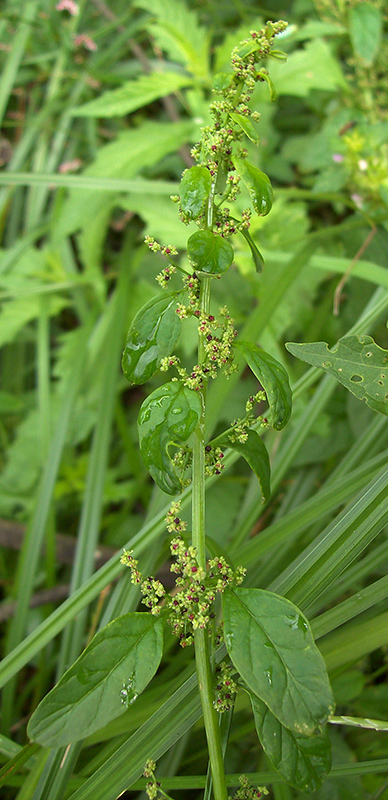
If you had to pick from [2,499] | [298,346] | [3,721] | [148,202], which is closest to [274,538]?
[298,346]

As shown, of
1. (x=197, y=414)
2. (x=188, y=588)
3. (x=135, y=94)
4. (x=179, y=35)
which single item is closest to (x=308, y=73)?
(x=179, y=35)

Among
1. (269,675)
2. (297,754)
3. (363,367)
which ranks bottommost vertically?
(297,754)

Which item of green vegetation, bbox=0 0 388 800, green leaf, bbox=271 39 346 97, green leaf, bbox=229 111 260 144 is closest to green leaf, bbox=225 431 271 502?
green vegetation, bbox=0 0 388 800

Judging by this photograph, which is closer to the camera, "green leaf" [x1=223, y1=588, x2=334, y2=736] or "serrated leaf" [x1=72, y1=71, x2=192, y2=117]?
"green leaf" [x1=223, y1=588, x2=334, y2=736]

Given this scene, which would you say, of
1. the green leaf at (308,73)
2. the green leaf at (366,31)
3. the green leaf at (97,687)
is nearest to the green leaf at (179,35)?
the green leaf at (308,73)

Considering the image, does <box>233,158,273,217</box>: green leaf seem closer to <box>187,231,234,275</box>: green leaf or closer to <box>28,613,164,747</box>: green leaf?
<box>187,231,234,275</box>: green leaf

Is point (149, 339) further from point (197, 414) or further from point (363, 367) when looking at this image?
point (363, 367)

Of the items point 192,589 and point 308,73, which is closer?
point 192,589

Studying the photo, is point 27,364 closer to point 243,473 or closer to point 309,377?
point 243,473

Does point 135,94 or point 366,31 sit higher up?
point 366,31
